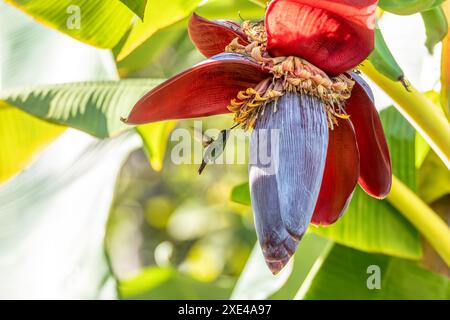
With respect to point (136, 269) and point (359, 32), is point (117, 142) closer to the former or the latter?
point (359, 32)

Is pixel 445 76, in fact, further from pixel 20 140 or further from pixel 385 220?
pixel 20 140

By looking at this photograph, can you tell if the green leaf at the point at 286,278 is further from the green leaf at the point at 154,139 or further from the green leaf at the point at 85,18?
the green leaf at the point at 85,18

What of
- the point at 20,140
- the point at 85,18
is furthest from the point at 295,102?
the point at 20,140

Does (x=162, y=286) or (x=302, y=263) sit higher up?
(x=302, y=263)

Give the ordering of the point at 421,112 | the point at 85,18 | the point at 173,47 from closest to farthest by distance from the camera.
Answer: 1. the point at 421,112
2. the point at 85,18
3. the point at 173,47

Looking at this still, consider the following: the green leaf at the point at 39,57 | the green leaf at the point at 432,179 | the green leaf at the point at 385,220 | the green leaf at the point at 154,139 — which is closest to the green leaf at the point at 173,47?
the green leaf at the point at 39,57

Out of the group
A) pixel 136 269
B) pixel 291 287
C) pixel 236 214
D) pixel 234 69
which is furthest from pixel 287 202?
pixel 136 269
